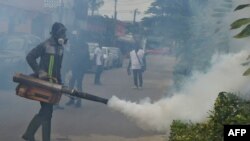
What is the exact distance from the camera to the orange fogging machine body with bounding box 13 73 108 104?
5.43 meters

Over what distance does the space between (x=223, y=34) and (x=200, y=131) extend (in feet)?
11.8

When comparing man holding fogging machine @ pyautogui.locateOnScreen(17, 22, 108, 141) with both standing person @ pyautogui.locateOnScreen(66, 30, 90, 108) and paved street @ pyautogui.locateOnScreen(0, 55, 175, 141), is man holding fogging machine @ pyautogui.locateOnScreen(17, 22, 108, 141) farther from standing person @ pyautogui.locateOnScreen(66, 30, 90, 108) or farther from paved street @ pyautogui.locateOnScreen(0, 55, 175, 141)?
standing person @ pyautogui.locateOnScreen(66, 30, 90, 108)

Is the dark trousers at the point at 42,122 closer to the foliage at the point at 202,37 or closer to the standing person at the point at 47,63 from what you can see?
the standing person at the point at 47,63

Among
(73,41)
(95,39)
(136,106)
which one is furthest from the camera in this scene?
(95,39)

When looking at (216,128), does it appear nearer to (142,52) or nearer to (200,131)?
(200,131)

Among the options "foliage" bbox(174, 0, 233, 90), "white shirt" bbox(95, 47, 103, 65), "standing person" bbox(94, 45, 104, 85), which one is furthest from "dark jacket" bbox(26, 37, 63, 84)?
"white shirt" bbox(95, 47, 103, 65)

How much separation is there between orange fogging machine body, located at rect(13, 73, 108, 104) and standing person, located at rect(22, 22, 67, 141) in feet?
0.74

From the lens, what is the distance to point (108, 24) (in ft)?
84.9

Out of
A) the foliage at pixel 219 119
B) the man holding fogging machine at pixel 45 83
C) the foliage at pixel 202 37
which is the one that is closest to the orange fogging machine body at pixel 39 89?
the man holding fogging machine at pixel 45 83

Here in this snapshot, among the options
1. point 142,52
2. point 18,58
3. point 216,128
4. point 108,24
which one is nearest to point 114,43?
point 108,24

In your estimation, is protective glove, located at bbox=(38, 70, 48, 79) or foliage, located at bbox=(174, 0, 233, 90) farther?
foliage, located at bbox=(174, 0, 233, 90)

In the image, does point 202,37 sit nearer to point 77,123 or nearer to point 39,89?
point 77,123

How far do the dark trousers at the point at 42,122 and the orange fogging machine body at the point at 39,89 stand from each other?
0.25m

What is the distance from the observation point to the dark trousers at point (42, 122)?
18.7 ft
